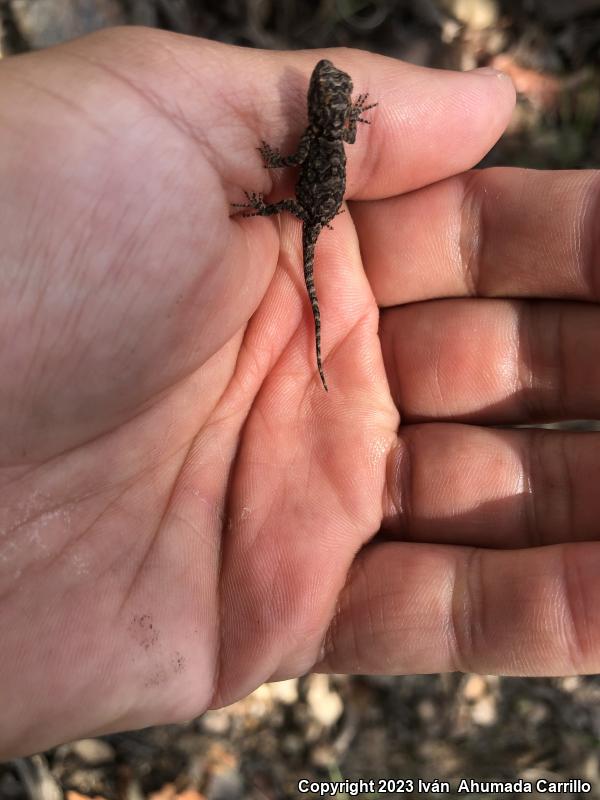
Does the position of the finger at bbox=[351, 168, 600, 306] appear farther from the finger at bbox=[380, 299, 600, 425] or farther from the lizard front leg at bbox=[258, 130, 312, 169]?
the lizard front leg at bbox=[258, 130, 312, 169]

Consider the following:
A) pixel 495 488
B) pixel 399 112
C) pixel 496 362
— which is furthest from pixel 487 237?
pixel 495 488

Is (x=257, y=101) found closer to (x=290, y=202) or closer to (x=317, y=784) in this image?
(x=290, y=202)

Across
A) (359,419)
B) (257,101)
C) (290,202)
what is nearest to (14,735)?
(359,419)

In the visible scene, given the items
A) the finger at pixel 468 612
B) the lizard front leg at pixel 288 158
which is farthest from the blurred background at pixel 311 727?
the lizard front leg at pixel 288 158

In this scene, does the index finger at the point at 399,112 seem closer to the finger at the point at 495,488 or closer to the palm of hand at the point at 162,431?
the palm of hand at the point at 162,431

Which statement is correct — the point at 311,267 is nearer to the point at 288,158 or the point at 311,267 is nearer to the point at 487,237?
the point at 288,158

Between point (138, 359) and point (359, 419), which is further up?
point (138, 359)
